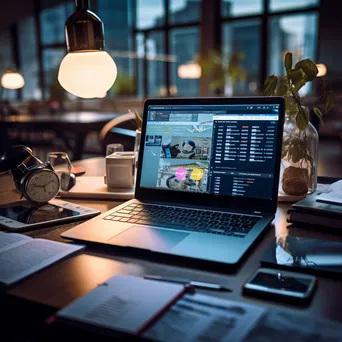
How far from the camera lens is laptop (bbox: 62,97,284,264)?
87 centimetres

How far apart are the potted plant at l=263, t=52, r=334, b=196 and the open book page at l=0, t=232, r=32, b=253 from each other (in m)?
0.68

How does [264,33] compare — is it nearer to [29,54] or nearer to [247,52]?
[247,52]

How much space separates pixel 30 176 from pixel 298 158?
2.30ft

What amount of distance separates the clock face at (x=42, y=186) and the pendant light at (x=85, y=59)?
0.32 meters

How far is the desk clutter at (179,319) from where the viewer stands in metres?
0.52

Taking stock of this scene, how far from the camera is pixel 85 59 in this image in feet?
4.09

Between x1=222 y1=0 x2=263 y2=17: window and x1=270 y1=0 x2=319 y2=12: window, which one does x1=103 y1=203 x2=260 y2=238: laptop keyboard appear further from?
x1=222 y1=0 x2=263 y2=17: window

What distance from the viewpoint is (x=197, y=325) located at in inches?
21.1

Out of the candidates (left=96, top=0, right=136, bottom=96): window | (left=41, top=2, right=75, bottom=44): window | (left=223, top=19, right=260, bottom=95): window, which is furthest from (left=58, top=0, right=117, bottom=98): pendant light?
(left=41, top=2, right=75, bottom=44): window

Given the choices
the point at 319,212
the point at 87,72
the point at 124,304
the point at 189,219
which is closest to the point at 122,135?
the point at 87,72

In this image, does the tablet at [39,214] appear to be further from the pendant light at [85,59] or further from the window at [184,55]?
the window at [184,55]

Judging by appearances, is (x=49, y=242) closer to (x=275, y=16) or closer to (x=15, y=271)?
(x=15, y=271)

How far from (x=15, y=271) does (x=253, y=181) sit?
21.7 inches

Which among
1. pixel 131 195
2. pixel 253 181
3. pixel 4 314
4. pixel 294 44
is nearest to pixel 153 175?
pixel 131 195
